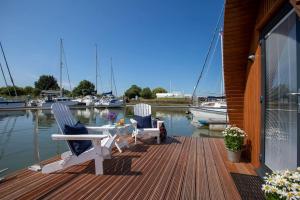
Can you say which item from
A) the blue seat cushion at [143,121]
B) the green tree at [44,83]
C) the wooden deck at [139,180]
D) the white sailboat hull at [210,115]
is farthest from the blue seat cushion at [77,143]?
the green tree at [44,83]

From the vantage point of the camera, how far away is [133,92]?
150ft

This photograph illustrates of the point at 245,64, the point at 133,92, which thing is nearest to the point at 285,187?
the point at 245,64

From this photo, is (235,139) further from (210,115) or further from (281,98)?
(210,115)

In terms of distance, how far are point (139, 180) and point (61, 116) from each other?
5.39ft

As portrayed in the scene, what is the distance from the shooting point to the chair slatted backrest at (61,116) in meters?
3.07

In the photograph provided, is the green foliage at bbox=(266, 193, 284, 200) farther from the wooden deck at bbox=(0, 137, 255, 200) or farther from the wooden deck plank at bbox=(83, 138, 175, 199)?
the wooden deck plank at bbox=(83, 138, 175, 199)

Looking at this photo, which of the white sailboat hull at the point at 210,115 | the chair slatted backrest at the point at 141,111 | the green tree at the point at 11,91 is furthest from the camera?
the green tree at the point at 11,91

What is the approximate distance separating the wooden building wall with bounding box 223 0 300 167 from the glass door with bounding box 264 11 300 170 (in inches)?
9.3

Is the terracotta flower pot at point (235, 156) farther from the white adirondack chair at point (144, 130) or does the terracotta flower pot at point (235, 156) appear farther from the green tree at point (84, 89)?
the green tree at point (84, 89)

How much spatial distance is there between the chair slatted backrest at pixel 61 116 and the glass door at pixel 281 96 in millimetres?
2958

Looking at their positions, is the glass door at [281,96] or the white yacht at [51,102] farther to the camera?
the white yacht at [51,102]

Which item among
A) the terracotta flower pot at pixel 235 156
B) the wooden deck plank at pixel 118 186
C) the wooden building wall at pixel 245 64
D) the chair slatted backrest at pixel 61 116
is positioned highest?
the wooden building wall at pixel 245 64

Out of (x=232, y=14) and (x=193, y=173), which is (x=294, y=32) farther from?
(x=193, y=173)

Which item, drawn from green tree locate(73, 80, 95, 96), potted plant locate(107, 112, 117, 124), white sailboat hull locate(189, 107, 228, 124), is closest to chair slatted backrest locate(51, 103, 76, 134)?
potted plant locate(107, 112, 117, 124)
